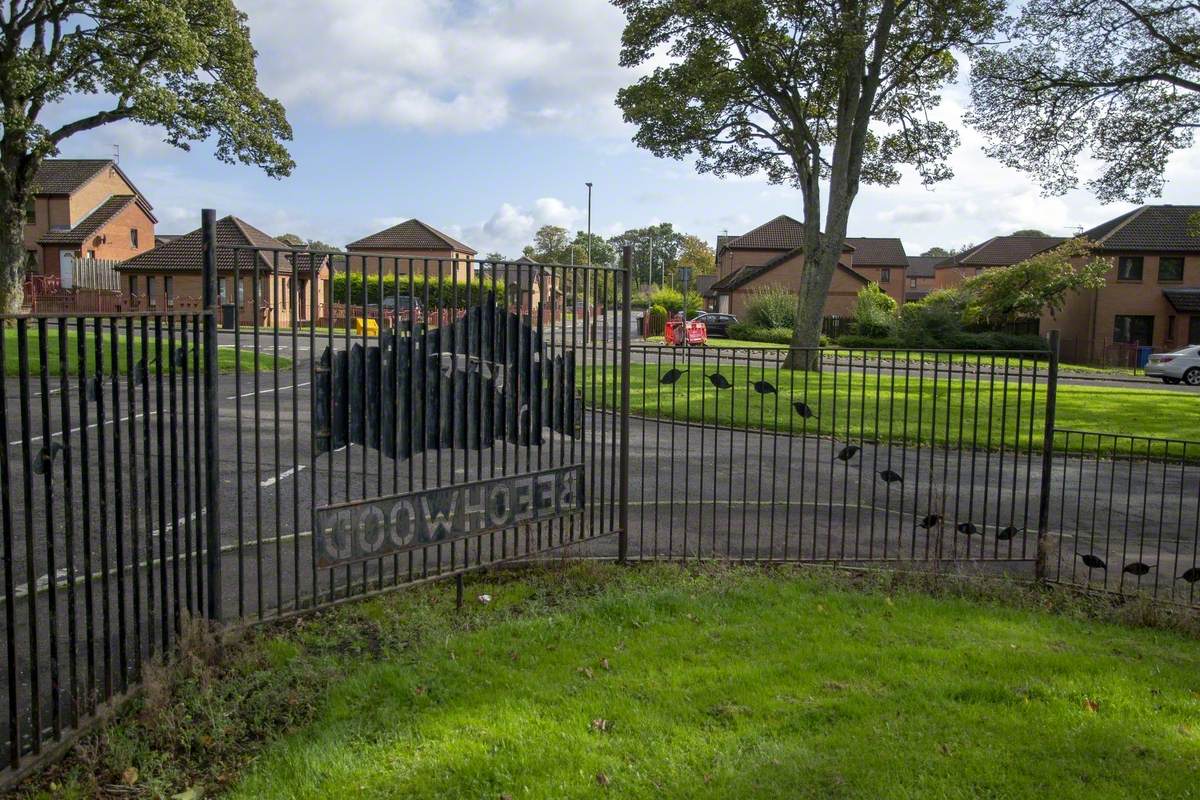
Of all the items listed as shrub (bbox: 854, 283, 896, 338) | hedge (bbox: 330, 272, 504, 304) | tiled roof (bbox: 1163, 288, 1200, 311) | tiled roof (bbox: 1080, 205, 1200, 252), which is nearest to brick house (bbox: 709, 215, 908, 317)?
shrub (bbox: 854, 283, 896, 338)

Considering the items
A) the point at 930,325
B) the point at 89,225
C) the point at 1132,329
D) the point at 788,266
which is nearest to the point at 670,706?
the point at 930,325

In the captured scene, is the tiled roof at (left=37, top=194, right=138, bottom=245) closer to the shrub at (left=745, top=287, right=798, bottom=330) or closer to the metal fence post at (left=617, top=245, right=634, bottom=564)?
the shrub at (left=745, top=287, right=798, bottom=330)

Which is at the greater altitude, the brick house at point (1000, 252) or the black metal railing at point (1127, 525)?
the brick house at point (1000, 252)

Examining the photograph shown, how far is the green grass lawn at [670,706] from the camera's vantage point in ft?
12.1

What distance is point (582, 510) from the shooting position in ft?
22.2

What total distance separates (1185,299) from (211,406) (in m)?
51.7

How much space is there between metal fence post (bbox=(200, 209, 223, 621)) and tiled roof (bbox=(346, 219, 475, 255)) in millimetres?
61795

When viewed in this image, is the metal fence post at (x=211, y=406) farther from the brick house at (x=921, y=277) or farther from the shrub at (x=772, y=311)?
the brick house at (x=921, y=277)

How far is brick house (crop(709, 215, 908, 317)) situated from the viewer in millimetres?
64125

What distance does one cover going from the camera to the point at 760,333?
45.1 meters

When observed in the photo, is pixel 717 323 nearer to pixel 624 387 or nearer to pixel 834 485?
pixel 834 485

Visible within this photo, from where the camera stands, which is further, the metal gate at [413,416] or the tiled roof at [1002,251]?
the tiled roof at [1002,251]

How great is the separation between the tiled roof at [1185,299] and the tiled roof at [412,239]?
145 ft

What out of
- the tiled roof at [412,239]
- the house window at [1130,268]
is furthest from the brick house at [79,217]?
the house window at [1130,268]
